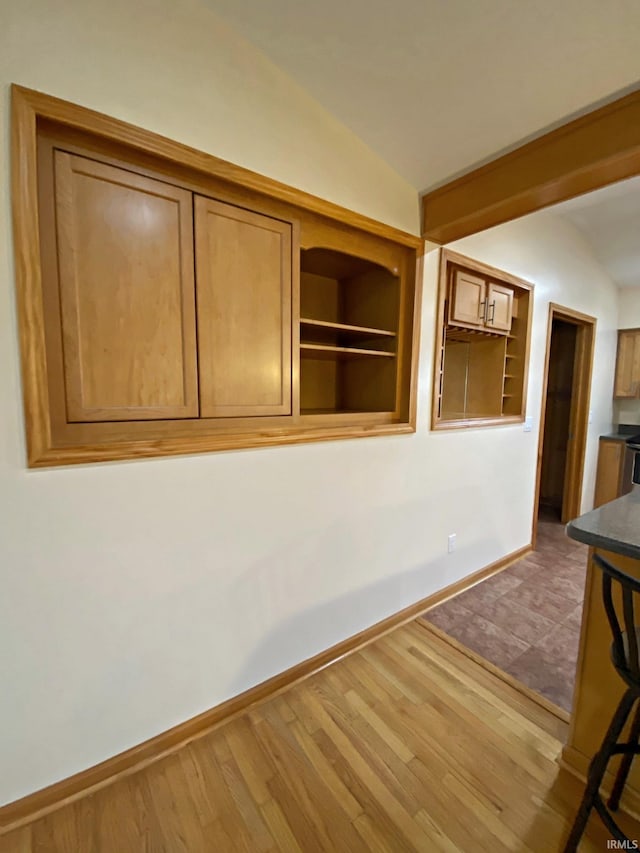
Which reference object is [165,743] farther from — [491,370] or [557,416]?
[557,416]

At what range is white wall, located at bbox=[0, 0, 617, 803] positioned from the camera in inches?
40.5

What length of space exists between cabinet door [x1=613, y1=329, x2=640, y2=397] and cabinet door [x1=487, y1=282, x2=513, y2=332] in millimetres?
2358

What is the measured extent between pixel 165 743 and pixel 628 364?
522 cm

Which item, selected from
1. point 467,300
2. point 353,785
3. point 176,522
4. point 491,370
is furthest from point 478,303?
point 353,785

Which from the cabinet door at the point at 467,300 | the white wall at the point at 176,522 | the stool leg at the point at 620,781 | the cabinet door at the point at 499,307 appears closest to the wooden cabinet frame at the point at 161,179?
the white wall at the point at 176,522

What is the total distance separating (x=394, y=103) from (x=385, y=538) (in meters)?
2.02

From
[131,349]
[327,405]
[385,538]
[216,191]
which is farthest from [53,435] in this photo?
[385,538]

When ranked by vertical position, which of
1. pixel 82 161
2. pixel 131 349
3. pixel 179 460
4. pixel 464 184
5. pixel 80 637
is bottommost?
pixel 80 637

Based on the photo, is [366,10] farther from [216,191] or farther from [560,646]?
[560,646]

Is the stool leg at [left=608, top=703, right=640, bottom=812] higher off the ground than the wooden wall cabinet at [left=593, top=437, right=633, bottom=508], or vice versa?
the wooden wall cabinet at [left=593, top=437, right=633, bottom=508]

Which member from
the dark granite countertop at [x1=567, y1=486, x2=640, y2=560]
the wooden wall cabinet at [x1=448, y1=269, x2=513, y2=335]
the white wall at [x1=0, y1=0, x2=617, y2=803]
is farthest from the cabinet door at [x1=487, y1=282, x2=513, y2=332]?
the dark granite countertop at [x1=567, y1=486, x2=640, y2=560]

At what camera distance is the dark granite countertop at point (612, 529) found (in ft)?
2.88

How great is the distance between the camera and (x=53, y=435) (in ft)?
3.57

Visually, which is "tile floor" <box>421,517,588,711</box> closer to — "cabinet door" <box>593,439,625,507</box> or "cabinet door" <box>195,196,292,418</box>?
"cabinet door" <box>593,439,625,507</box>
